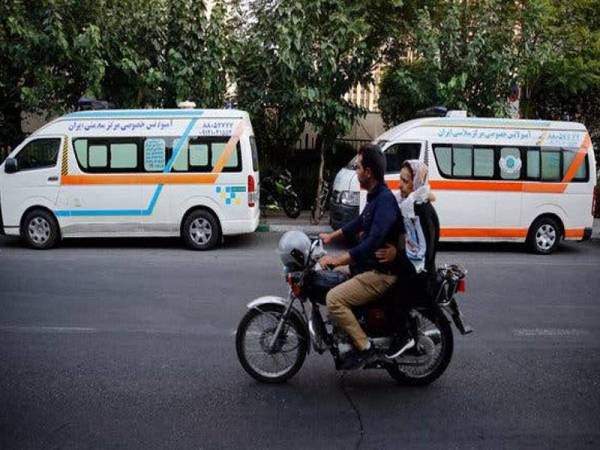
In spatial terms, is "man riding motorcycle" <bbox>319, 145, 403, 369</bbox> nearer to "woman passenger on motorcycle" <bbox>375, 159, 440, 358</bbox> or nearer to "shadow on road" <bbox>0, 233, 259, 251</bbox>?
"woman passenger on motorcycle" <bbox>375, 159, 440, 358</bbox>

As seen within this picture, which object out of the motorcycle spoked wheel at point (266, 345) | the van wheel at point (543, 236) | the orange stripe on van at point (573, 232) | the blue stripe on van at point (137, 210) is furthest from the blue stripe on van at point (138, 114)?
the motorcycle spoked wheel at point (266, 345)

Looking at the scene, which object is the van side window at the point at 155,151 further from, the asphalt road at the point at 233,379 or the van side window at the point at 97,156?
the asphalt road at the point at 233,379

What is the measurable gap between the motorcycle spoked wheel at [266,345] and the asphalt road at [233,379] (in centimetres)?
13

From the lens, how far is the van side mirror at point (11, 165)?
478 inches

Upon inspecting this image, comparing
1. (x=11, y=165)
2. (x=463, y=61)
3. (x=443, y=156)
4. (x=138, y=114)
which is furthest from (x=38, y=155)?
(x=463, y=61)

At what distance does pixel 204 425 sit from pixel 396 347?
5.09ft

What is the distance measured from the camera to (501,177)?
12594 mm

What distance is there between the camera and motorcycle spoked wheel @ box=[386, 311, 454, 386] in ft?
17.9

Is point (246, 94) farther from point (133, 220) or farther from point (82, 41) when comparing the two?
point (133, 220)

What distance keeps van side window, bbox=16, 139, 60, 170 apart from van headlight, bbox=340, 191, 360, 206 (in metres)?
5.02

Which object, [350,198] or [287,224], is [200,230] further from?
[287,224]

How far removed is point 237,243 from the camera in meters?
13.3

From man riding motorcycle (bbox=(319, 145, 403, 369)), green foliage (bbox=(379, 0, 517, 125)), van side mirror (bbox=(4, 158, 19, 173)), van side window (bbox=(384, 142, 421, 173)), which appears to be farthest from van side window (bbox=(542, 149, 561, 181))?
van side mirror (bbox=(4, 158, 19, 173))

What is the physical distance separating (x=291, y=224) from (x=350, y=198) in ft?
10.3
